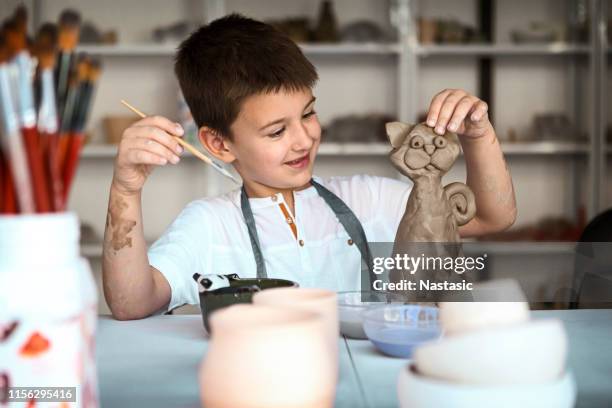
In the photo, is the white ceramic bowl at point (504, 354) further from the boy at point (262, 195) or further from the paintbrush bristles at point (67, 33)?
the boy at point (262, 195)

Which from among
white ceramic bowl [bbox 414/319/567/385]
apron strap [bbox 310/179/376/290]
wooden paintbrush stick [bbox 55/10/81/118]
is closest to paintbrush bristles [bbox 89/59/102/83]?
wooden paintbrush stick [bbox 55/10/81/118]

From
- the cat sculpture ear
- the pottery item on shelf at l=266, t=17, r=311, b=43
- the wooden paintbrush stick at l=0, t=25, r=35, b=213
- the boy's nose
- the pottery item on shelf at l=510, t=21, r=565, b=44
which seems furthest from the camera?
the pottery item on shelf at l=510, t=21, r=565, b=44

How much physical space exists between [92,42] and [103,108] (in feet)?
1.06

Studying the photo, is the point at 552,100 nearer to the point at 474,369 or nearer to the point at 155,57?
the point at 155,57

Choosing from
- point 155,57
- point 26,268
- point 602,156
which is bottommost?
point 602,156

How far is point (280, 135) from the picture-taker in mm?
1220

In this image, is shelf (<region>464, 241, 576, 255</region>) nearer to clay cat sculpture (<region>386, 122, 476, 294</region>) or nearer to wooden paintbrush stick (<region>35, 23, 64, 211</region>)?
clay cat sculpture (<region>386, 122, 476, 294</region>)

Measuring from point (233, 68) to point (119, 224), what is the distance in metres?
0.39

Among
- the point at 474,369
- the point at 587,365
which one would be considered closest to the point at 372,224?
the point at 587,365

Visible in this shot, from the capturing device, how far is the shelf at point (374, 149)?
118 inches

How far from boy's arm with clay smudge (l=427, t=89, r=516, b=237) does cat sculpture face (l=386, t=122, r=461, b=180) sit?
0.02 meters

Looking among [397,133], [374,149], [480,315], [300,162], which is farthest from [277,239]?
[374,149]

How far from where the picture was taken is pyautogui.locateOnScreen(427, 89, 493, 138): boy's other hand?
94cm

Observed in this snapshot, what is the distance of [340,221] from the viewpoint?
4.54ft
